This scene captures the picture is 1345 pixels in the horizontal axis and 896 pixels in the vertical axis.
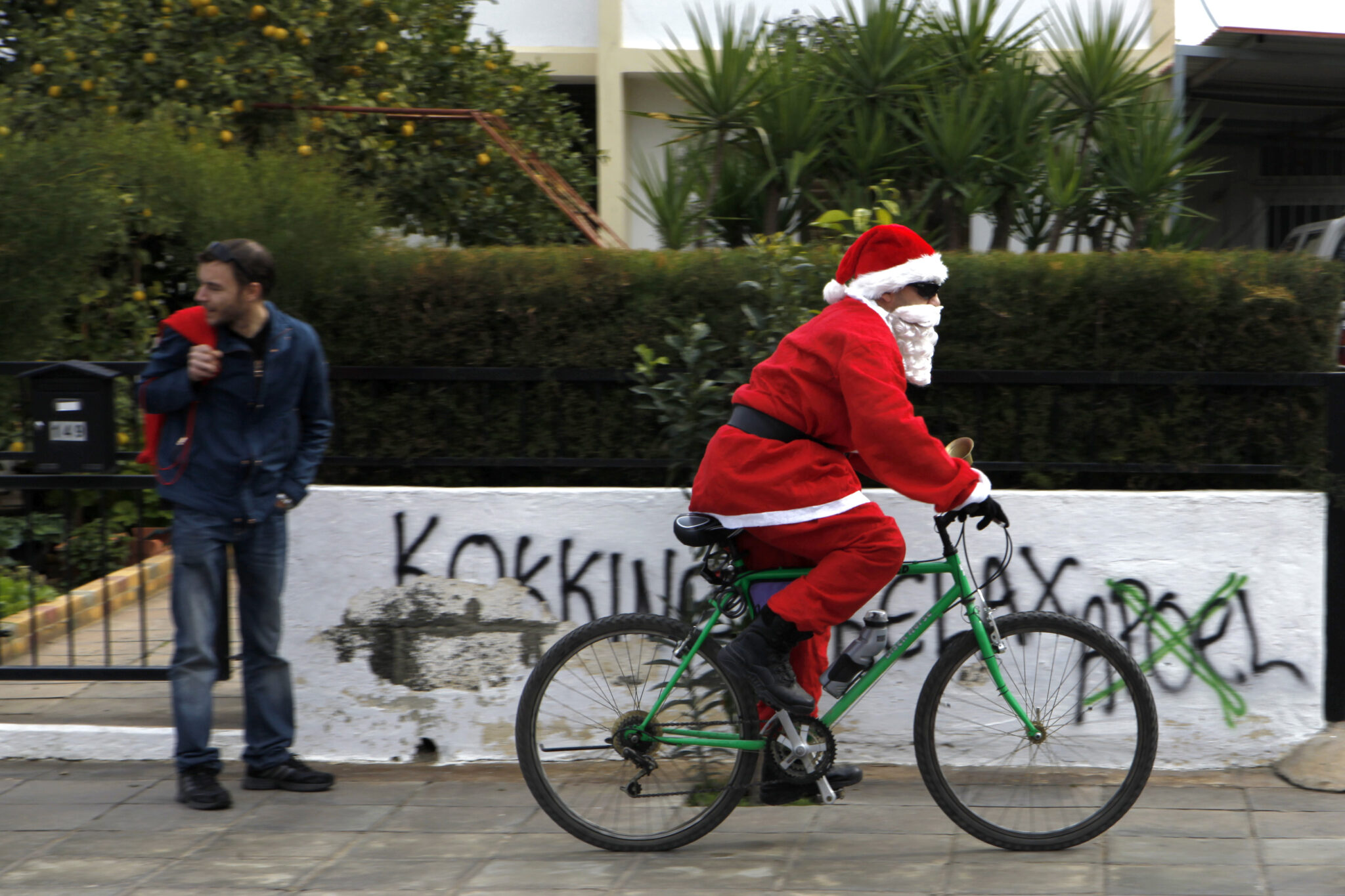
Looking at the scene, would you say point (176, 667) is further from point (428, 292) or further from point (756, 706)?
point (756, 706)

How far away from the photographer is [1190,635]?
4512mm

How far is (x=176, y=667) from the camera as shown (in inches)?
169

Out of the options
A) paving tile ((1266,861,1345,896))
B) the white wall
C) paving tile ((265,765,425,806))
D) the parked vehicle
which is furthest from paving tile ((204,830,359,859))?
the parked vehicle

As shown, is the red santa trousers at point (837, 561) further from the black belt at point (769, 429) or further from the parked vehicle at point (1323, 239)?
the parked vehicle at point (1323, 239)

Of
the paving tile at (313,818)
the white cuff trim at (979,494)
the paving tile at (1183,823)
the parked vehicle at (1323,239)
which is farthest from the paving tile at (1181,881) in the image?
the parked vehicle at (1323,239)

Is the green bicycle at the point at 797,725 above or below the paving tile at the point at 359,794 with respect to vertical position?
above

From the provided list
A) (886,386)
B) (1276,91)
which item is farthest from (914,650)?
(1276,91)

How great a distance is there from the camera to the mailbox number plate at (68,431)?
15.6ft

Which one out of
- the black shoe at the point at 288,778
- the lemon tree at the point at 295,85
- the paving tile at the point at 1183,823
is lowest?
the paving tile at the point at 1183,823

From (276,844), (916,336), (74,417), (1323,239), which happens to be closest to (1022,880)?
(916,336)

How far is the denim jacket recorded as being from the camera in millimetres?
4199

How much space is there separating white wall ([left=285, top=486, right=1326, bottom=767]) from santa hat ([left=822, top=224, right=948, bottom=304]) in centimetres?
100

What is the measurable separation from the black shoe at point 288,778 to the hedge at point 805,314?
1.06 m

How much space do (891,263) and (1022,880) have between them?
5.58 ft
